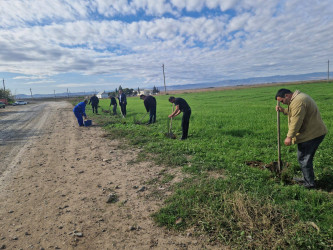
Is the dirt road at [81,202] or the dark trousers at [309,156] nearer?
the dirt road at [81,202]

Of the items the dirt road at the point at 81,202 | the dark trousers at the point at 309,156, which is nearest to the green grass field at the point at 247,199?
the dark trousers at the point at 309,156

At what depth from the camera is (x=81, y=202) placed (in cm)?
406

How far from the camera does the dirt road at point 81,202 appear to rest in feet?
10.00

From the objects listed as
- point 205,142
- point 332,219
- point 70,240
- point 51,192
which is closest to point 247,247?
point 332,219

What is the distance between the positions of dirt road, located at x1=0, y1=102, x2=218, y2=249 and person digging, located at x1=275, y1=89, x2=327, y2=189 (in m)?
2.47

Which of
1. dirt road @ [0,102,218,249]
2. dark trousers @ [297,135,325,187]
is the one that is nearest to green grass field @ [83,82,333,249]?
dark trousers @ [297,135,325,187]

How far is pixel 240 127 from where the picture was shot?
904cm

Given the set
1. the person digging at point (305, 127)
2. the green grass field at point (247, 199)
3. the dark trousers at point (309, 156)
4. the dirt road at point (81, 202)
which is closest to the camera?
the green grass field at point (247, 199)

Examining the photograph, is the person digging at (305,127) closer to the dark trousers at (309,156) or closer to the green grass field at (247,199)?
the dark trousers at (309,156)

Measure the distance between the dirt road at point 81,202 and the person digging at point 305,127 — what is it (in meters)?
2.47

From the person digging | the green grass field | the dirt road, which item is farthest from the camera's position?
the person digging

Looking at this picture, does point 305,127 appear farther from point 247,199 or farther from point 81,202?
point 81,202

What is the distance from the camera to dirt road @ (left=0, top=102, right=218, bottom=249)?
3047 mm

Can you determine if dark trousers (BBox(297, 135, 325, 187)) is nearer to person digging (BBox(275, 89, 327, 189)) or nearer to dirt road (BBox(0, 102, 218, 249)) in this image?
person digging (BBox(275, 89, 327, 189))
